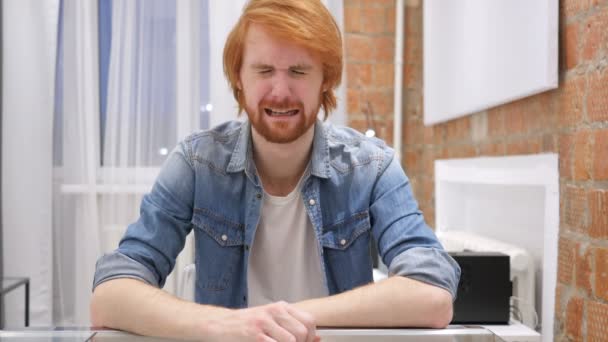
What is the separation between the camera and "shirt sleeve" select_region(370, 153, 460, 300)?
3.50 feet

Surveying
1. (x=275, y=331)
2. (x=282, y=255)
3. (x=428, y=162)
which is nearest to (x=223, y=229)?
(x=282, y=255)

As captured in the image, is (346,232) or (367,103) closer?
(346,232)

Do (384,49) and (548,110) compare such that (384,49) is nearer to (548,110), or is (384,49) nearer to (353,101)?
(353,101)

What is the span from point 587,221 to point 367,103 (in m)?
1.70

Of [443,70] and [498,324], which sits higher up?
[443,70]

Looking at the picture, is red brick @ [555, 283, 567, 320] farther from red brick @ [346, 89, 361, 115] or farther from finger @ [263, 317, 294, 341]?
red brick @ [346, 89, 361, 115]

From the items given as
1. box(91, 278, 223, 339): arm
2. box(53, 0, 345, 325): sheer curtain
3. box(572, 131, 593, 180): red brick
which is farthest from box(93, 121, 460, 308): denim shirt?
box(53, 0, 345, 325): sheer curtain

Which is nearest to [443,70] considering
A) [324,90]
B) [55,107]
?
[324,90]

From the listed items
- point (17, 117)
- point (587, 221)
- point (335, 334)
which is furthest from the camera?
point (17, 117)

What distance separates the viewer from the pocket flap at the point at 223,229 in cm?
129

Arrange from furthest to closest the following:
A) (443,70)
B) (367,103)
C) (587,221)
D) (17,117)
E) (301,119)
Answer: (367,103), (17,117), (443,70), (587,221), (301,119)

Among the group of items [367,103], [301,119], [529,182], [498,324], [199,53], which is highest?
[199,53]

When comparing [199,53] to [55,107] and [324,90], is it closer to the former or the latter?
[55,107]

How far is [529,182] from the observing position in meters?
1.69
